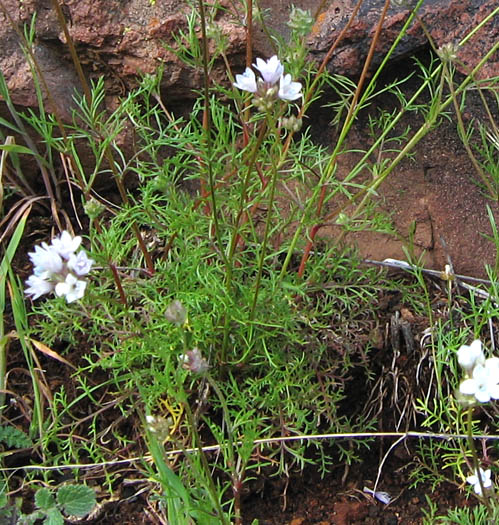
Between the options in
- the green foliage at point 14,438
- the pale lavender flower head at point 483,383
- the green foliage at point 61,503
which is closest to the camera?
the pale lavender flower head at point 483,383

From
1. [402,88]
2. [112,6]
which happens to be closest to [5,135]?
[112,6]

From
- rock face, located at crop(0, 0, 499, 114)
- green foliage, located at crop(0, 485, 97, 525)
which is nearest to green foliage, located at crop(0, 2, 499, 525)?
green foliage, located at crop(0, 485, 97, 525)

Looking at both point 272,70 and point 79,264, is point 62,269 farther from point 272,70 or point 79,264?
point 272,70

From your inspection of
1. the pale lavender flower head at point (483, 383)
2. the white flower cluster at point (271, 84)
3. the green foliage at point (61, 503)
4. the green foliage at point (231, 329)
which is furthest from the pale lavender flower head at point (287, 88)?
the green foliage at point (61, 503)

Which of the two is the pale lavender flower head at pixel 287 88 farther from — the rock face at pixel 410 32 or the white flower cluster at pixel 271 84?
the rock face at pixel 410 32

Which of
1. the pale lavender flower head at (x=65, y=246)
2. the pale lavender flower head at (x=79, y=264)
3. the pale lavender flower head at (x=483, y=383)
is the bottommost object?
the pale lavender flower head at (x=483, y=383)

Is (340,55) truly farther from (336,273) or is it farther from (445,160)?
(336,273)
